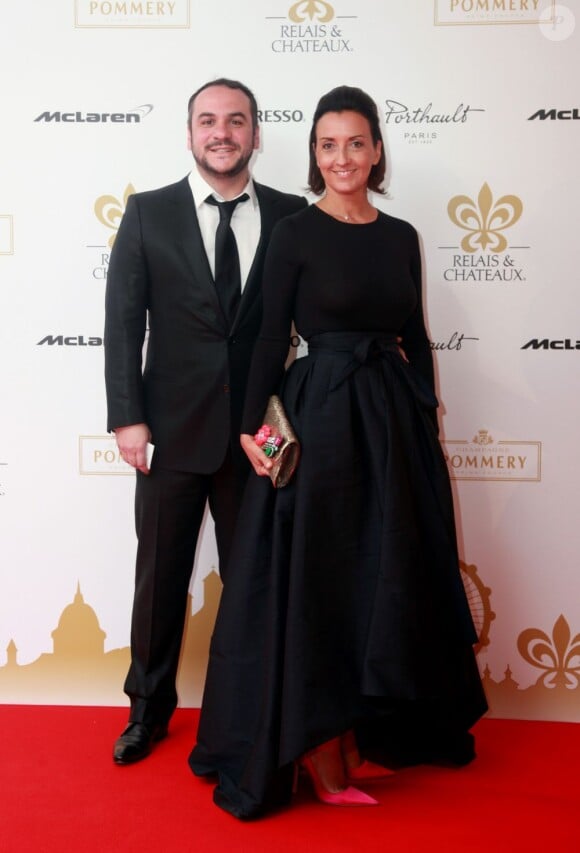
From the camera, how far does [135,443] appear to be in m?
2.65

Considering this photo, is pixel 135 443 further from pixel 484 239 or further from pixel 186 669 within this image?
pixel 484 239

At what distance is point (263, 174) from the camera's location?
9.94 ft

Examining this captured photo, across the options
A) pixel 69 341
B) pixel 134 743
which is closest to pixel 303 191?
pixel 69 341

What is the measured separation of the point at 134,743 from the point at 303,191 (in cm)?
177

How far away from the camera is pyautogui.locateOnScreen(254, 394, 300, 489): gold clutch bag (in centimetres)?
235

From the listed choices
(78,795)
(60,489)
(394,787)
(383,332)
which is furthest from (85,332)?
(394,787)

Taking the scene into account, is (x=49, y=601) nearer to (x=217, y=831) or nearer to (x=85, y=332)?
(x=85, y=332)

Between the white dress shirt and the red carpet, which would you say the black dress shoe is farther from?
the white dress shirt

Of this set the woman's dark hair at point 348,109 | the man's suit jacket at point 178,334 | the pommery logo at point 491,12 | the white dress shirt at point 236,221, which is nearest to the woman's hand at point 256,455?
the man's suit jacket at point 178,334

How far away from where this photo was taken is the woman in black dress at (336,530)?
2.30 m

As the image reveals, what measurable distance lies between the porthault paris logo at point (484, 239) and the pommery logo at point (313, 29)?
2.04 ft

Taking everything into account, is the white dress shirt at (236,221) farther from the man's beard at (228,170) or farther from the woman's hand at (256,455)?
the woman's hand at (256,455)

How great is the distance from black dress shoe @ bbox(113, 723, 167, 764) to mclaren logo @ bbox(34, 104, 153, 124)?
188cm

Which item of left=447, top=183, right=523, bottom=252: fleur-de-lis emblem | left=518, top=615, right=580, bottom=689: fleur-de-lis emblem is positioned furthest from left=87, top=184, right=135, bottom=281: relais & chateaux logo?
left=518, top=615, right=580, bottom=689: fleur-de-lis emblem
